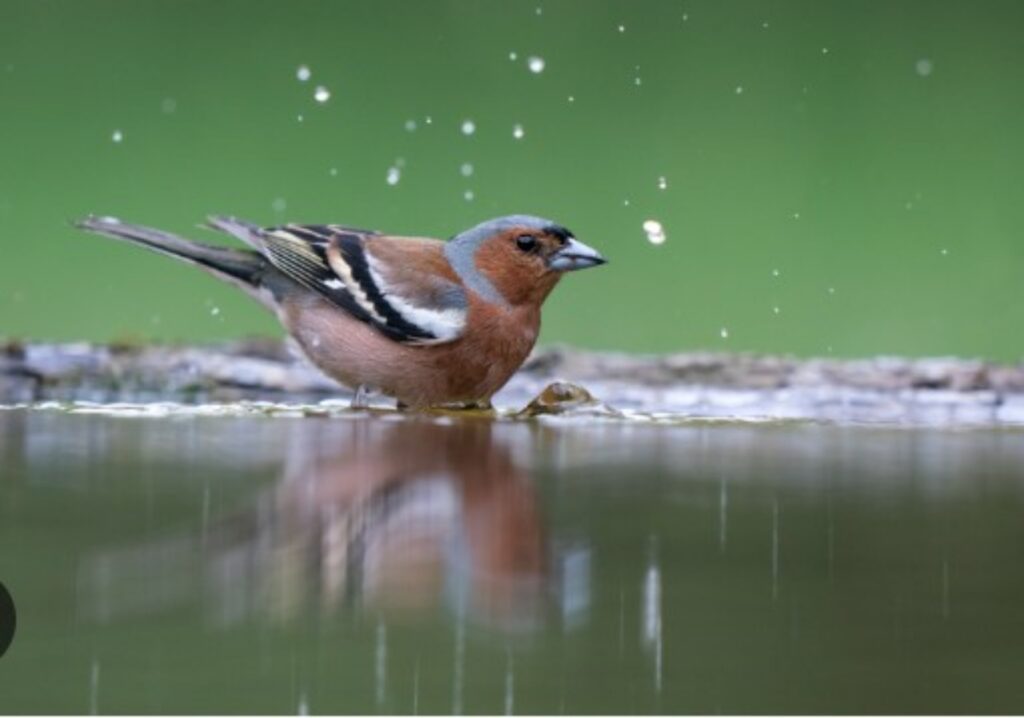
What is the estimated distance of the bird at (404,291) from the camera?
4.56 meters

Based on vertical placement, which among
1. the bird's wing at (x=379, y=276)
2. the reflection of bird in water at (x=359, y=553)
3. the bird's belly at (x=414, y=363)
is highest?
the bird's wing at (x=379, y=276)

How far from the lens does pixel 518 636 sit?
2178 mm

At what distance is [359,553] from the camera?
251 cm

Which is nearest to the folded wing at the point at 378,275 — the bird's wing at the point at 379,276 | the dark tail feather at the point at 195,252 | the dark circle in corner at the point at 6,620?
the bird's wing at the point at 379,276

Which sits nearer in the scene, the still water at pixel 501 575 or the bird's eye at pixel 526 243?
the still water at pixel 501 575

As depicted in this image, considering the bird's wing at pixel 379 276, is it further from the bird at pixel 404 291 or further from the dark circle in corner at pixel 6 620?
the dark circle in corner at pixel 6 620

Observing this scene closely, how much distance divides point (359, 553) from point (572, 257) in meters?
2.32

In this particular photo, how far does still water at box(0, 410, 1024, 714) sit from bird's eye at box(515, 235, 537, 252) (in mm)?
986

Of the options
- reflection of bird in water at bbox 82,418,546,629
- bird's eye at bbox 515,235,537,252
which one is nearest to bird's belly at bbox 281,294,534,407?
bird's eye at bbox 515,235,537,252

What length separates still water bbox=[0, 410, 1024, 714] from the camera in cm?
196

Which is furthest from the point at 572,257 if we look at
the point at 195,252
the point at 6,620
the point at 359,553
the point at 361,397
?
the point at 6,620

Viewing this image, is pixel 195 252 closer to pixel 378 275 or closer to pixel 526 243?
pixel 378 275

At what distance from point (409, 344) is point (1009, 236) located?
11.0ft

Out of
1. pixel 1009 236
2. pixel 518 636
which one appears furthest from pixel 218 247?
pixel 1009 236
